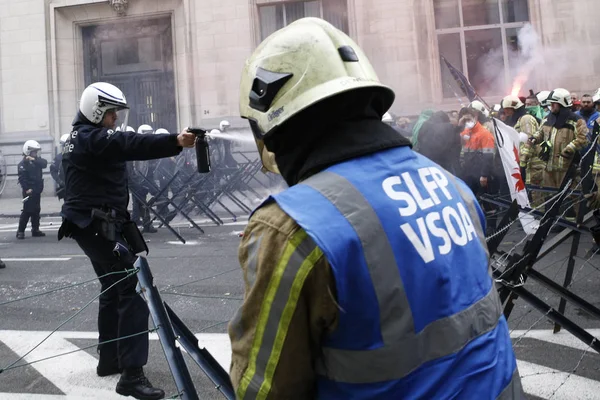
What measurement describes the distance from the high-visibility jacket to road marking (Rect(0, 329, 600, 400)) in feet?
8.12

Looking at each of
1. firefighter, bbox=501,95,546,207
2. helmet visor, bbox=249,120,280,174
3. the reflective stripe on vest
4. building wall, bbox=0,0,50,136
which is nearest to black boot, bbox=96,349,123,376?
helmet visor, bbox=249,120,280,174

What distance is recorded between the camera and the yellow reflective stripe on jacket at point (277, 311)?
46.1 inches

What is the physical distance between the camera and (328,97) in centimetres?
133

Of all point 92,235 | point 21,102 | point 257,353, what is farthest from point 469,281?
point 21,102

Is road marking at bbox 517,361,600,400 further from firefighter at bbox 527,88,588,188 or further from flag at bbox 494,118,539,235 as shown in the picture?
firefighter at bbox 527,88,588,188

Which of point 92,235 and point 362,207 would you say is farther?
point 92,235

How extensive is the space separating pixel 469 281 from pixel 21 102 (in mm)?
21095

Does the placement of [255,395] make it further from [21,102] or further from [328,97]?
[21,102]

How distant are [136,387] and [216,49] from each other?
614 inches

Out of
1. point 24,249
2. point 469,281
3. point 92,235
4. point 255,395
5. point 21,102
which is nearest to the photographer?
point 255,395

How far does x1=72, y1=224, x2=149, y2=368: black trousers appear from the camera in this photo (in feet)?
11.8

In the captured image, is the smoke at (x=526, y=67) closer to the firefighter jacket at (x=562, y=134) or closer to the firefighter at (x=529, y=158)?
the firefighter at (x=529, y=158)

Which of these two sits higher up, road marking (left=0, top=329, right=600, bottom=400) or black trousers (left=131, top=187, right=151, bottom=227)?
black trousers (left=131, top=187, right=151, bottom=227)

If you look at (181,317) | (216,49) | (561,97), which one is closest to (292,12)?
(216,49)
